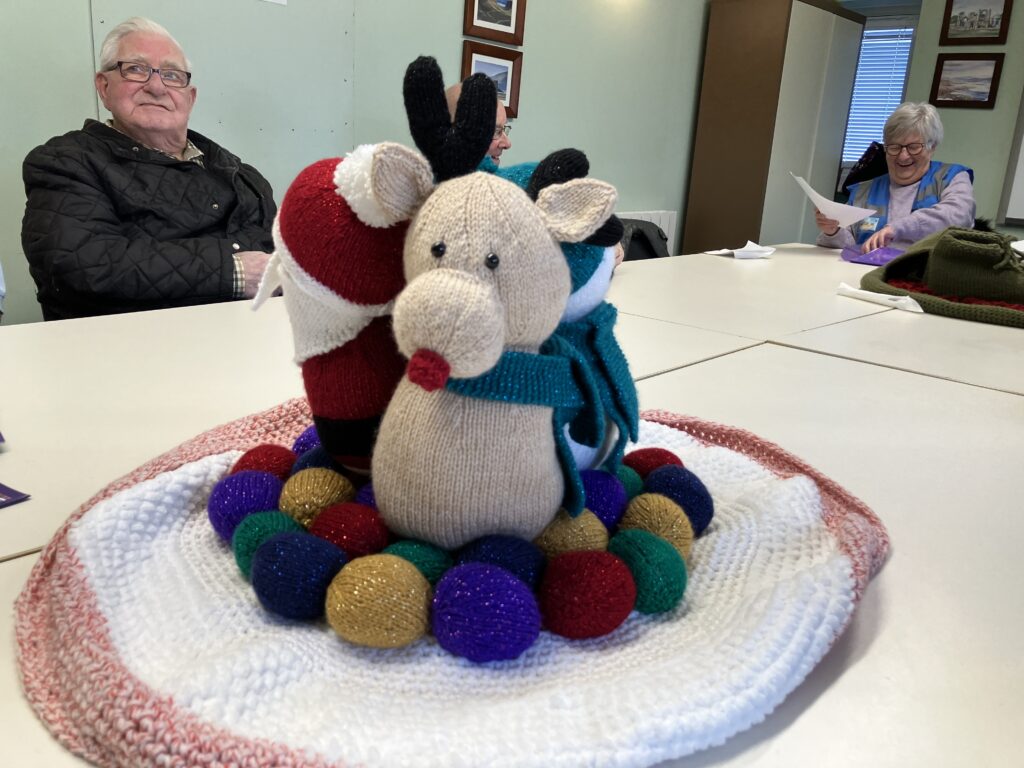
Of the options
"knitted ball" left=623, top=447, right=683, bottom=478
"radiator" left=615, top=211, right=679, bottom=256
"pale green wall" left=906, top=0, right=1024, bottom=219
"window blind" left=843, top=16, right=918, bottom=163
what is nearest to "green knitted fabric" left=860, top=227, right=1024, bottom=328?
"knitted ball" left=623, top=447, right=683, bottom=478

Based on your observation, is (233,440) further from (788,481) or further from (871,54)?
(871,54)

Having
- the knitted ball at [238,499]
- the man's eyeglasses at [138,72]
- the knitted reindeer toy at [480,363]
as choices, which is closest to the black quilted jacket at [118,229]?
the man's eyeglasses at [138,72]

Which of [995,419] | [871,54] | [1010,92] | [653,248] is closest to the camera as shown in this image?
[995,419]

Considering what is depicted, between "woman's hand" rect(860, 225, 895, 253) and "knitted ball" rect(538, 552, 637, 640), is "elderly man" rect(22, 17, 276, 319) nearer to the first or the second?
"knitted ball" rect(538, 552, 637, 640)

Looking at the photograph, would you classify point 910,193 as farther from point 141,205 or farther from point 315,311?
point 315,311

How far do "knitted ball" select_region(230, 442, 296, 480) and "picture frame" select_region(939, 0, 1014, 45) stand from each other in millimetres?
3956

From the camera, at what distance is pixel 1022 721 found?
1.28ft

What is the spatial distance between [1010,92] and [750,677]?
12.9 ft

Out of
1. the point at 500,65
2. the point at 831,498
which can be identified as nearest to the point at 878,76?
the point at 500,65

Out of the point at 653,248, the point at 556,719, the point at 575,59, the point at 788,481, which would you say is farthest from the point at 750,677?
the point at 575,59

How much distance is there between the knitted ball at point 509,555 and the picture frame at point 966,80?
3930mm

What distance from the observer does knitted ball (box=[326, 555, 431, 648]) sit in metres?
0.38

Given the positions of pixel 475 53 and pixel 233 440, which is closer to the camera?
pixel 233 440

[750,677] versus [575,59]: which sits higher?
[575,59]
